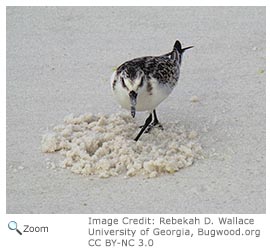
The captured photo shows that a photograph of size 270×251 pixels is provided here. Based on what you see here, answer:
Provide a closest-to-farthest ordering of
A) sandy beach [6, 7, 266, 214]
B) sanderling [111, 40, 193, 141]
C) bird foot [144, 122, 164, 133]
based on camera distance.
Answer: sandy beach [6, 7, 266, 214], sanderling [111, 40, 193, 141], bird foot [144, 122, 164, 133]

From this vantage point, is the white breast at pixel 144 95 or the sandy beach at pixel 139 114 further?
the white breast at pixel 144 95

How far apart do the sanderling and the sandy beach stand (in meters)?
0.46

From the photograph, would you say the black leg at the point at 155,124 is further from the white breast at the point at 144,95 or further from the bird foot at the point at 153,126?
the white breast at the point at 144,95

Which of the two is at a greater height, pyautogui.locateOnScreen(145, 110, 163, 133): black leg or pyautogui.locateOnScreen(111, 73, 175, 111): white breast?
pyautogui.locateOnScreen(111, 73, 175, 111): white breast

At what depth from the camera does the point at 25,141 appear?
5.23 metres

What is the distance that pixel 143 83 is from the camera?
15.7 ft

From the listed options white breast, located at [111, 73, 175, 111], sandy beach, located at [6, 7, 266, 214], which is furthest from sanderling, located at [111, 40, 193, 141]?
sandy beach, located at [6, 7, 266, 214]

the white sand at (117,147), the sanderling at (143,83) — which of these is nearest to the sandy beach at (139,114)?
the white sand at (117,147)

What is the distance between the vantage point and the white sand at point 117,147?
4.75m

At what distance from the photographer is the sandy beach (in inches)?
179

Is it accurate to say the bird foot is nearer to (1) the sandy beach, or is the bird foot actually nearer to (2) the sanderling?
(2) the sanderling

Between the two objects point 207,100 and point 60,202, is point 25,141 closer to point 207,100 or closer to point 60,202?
point 60,202

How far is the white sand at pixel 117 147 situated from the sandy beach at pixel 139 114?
0.06 meters
